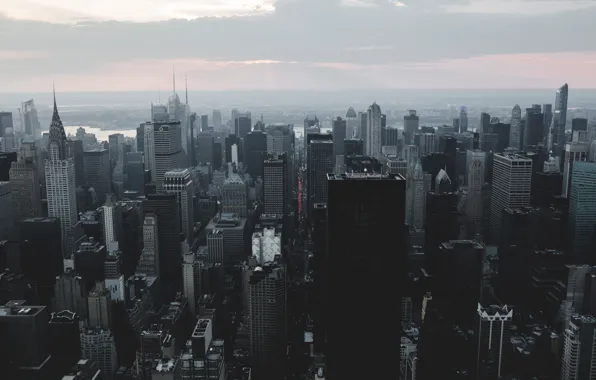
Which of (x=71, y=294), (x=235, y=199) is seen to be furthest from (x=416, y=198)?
(x=71, y=294)

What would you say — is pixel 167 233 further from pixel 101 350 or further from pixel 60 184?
pixel 101 350

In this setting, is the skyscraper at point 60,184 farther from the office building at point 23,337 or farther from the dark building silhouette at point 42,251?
the office building at point 23,337

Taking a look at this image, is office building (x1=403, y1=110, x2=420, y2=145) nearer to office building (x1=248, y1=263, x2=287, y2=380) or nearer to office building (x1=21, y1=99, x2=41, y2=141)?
office building (x1=248, y1=263, x2=287, y2=380)

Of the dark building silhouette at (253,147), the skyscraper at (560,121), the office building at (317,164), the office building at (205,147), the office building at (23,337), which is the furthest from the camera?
the office building at (205,147)

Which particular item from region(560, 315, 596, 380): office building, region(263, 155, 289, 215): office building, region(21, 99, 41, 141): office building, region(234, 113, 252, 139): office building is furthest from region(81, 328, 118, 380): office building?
Result: region(234, 113, 252, 139): office building

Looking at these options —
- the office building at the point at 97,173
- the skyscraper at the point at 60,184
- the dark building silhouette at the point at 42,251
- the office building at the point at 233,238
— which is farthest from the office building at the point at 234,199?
the dark building silhouette at the point at 42,251

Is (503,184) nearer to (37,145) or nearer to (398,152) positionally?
(398,152)
